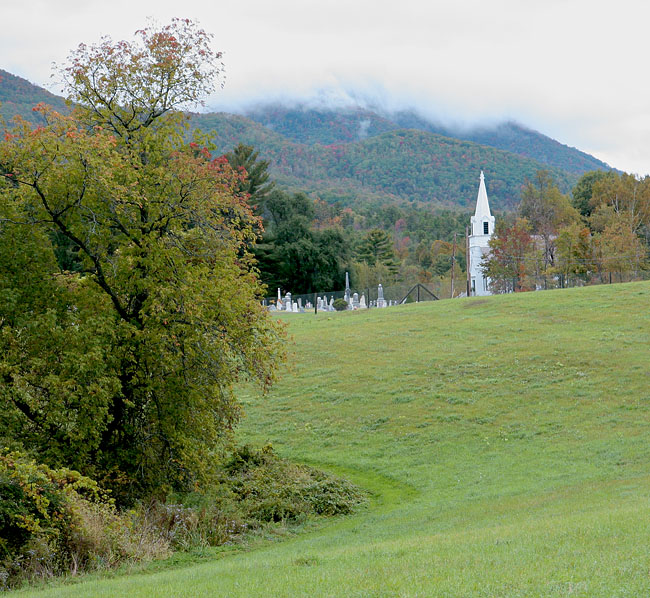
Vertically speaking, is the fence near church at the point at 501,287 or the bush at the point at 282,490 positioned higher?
the fence near church at the point at 501,287

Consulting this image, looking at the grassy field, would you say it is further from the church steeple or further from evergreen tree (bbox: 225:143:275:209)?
the church steeple

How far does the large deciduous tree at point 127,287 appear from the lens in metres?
13.3

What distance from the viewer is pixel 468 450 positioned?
18281 mm

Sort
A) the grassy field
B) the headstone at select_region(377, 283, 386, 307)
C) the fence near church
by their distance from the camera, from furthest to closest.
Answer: the headstone at select_region(377, 283, 386, 307), the fence near church, the grassy field

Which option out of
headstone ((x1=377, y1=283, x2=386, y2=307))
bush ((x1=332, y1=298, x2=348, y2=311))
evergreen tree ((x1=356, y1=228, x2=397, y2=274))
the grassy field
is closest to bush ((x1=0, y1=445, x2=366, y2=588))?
the grassy field

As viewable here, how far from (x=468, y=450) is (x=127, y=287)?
9456 mm

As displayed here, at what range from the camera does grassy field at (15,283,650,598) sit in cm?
756

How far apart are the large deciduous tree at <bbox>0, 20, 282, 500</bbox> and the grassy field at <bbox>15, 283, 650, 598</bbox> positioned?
3640mm

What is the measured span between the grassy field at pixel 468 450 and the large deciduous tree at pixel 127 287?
3640 mm

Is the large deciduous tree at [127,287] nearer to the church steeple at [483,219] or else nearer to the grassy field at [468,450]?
the grassy field at [468,450]

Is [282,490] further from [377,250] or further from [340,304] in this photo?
[377,250]

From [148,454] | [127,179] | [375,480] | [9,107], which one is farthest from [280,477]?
[9,107]

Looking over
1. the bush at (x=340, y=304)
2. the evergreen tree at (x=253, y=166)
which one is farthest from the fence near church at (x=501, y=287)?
the evergreen tree at (x=253, y=166)

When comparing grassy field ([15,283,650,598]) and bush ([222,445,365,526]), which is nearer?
grassy field ([15,283,650,598])
